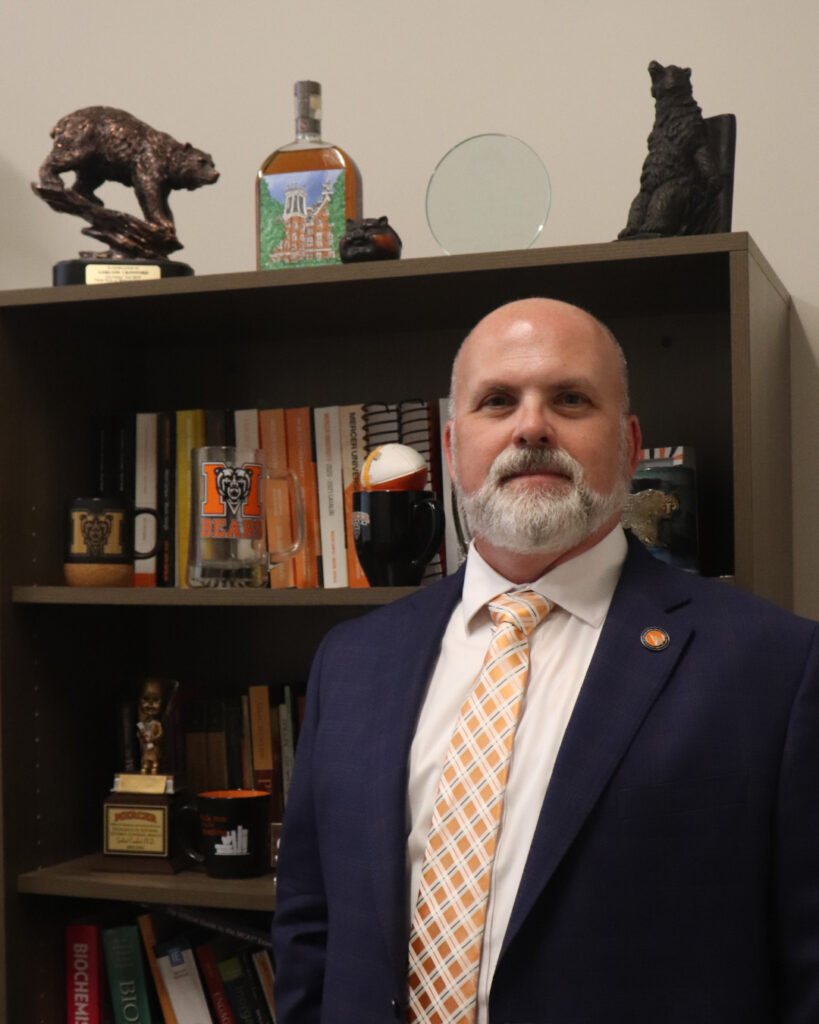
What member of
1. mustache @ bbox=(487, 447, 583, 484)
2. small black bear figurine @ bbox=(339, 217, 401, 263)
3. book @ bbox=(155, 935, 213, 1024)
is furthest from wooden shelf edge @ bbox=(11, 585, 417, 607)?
book @ bbox=(155, 935, 213, 1024)

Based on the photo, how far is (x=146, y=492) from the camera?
6.13 ft

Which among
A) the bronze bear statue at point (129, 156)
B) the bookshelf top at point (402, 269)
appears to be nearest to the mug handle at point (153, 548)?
the bookshelf top at point (402, 269)

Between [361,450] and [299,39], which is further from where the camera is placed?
[299,39]

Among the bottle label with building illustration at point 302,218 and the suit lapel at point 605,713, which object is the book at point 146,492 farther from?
the suit lapel at point 605,713

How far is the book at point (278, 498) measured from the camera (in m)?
1.76

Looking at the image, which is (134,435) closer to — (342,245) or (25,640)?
(25,640)

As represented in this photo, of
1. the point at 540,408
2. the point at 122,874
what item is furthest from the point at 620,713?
the point at 122,874

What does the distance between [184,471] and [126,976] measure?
0.76 metres

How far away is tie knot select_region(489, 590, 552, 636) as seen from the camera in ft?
4.21

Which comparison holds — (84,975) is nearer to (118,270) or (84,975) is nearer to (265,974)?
(265,974)

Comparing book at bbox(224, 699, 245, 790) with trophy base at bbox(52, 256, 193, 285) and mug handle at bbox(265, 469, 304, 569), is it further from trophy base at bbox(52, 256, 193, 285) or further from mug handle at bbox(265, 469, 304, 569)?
trophy base at bbox(52, 256, 193, 285)

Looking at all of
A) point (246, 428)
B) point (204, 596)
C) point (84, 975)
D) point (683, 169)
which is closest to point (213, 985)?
point (84, 975)

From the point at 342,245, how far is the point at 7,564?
0.65m

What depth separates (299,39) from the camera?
6.66ft
